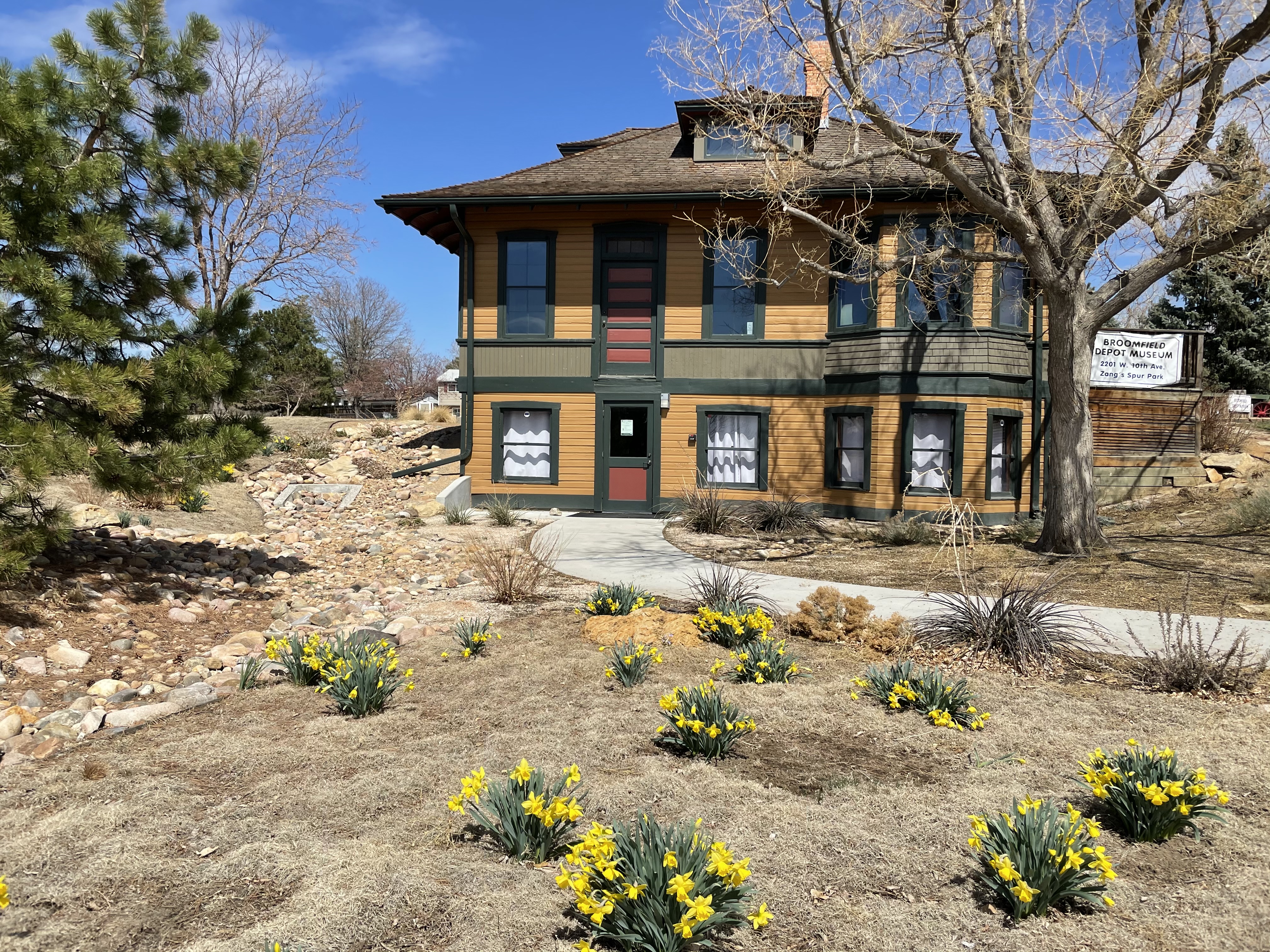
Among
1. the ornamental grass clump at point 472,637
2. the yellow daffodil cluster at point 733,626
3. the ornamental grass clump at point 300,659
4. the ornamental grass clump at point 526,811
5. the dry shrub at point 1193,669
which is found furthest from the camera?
the yellow daffodil cluster at point 733,626

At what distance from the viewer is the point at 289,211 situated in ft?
89.0

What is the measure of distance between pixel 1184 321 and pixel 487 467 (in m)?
28.8

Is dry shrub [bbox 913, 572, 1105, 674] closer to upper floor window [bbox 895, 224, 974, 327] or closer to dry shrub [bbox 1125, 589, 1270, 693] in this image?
dry shrub [bbox 1125, 589, 1270, 693]

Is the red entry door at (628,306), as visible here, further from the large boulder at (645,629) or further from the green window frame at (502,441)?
the large boulder at (645,629)

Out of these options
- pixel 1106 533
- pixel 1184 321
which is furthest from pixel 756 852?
pixel 1184 321

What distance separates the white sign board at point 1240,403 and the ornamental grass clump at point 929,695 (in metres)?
18.0

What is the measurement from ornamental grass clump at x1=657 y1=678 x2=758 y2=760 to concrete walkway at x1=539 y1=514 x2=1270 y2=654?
358 centimetres

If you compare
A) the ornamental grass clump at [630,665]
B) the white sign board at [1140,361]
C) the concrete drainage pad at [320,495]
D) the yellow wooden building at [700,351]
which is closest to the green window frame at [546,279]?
the yellow wooden building at [700,351]

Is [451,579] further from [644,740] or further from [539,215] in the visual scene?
[539,215]

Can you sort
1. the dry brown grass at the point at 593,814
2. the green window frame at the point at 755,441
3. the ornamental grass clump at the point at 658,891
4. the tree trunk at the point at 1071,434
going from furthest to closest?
the green window frame at the point at 755,441 → the tree trunk at the point at 1071,434 → the dry brown grass at the point at 593,814 → the ornamental grass clump at the point at 658,891

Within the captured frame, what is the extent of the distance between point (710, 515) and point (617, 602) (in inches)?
262

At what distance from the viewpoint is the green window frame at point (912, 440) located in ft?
49.0

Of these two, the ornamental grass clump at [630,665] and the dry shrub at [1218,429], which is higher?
the dry shrub at [1218,429]

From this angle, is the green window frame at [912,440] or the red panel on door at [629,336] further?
the red panel on door at [629,336]
